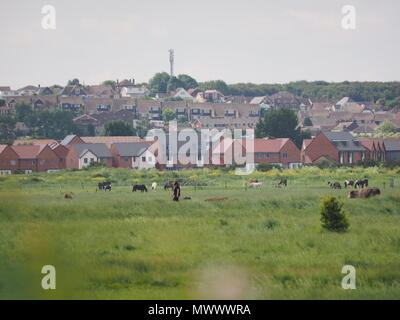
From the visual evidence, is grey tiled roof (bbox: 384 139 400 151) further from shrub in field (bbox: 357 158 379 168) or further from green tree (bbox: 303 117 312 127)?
green tree (bbox: 303 117 312 127)

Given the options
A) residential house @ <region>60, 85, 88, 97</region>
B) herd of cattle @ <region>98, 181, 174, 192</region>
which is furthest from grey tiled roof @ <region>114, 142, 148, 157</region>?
residential house @ <region>60, 85, 88, 97</region>

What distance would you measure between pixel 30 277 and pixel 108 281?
6.72 feet

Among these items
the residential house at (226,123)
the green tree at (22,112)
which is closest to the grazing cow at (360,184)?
the green tree at (22,112)

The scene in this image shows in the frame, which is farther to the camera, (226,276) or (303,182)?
(303,182)

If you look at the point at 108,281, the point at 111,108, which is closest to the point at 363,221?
the point at 108,281

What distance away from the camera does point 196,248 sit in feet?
84.8

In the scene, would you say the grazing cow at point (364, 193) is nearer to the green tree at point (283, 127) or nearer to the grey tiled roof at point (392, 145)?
the grey tiled roof at point (392, 145)

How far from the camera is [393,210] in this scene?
36.8m

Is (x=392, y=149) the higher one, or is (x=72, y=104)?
(x=72, y=104)

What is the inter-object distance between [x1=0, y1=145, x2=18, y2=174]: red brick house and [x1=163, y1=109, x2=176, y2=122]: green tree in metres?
80.0

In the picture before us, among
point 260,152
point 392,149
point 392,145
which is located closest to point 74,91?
point 260,152

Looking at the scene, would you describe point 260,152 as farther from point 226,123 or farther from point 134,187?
point 226,123

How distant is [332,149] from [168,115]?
71533 millimetres
